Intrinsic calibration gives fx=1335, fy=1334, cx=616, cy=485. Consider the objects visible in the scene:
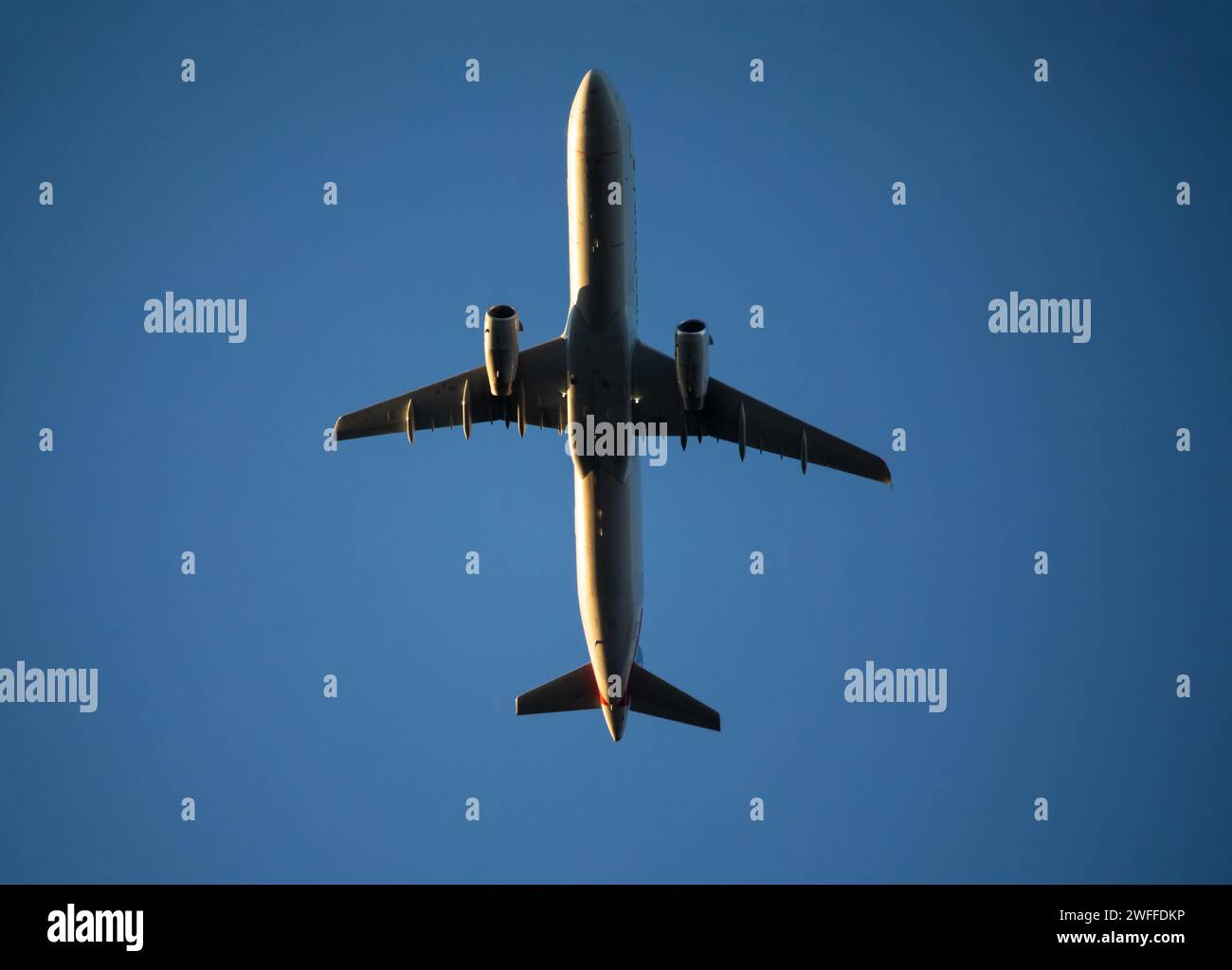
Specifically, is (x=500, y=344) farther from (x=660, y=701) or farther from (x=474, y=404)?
(x=660, y=701)

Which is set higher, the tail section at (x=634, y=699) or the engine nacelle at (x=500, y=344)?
the engine nacelle at (x=500, y=344)

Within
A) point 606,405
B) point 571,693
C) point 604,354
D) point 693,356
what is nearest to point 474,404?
point 606,405

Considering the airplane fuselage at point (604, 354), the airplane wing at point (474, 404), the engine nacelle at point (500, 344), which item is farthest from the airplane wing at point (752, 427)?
the engine nacelle at point (500, 344)

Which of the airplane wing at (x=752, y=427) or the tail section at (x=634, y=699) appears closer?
the airplane wing at (x=752, y=427)

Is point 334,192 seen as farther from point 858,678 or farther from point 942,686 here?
point 942,686

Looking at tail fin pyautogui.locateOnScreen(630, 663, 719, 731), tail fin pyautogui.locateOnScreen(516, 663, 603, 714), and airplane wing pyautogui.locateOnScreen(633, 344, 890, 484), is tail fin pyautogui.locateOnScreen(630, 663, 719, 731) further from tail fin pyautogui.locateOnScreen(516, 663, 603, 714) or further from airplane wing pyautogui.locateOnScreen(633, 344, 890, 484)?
airplane wing pyautogui.locateOnScreen(633, 344, 890, 484)

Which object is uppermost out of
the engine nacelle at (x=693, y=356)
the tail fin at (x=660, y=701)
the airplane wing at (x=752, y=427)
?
the engine nacelle at (x=693, y=356)

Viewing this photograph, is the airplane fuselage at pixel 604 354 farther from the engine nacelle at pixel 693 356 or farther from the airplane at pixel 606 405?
the engine nacelle at pixel 693 356
